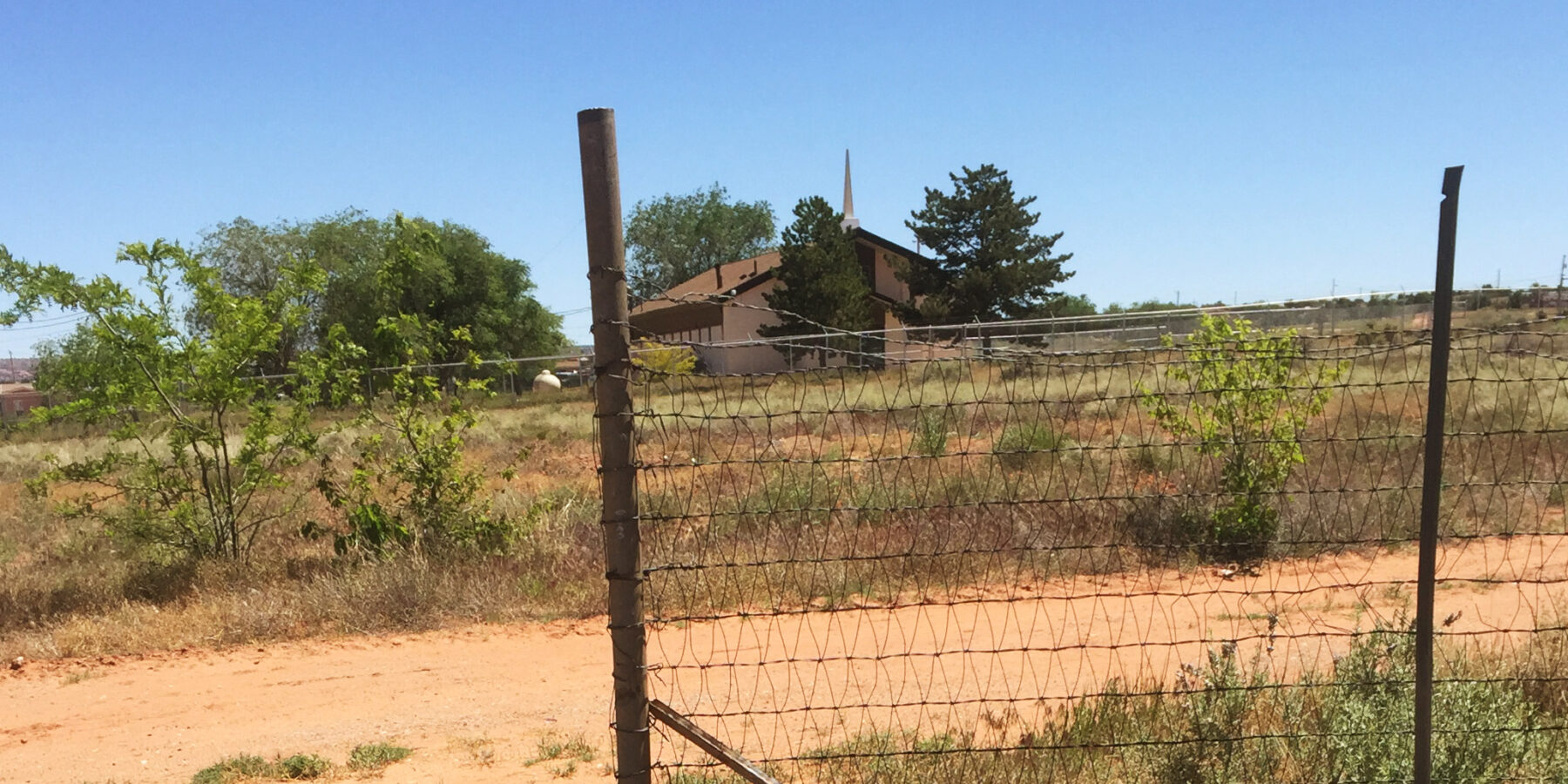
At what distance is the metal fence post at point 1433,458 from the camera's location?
3043mm

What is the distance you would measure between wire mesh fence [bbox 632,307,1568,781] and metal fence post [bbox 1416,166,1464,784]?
220mm

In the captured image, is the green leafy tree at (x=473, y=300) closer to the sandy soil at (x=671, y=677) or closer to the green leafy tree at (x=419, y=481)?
the green leafy tree at (x=419, y=481)

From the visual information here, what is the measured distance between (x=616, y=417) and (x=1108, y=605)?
5560 mm

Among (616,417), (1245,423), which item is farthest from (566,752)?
(1245,423)

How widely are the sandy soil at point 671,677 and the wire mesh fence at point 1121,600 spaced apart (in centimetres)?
5

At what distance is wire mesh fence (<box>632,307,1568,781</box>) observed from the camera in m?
3.84

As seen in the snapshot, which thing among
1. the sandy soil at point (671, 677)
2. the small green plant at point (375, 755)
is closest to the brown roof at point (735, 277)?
the sandy soil at point (671, 677)

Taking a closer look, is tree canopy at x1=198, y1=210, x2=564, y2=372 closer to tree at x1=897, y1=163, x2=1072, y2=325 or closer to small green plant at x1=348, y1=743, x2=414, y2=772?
tree at x1=897, y1=163, x2=1072, y2=325

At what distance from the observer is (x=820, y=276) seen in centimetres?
3441

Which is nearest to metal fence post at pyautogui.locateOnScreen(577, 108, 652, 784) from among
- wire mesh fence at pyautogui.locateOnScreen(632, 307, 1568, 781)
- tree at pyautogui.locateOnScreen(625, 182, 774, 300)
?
wire mesh fence at pyautogui.locateOnScreen(632, 307, 1568, 781)

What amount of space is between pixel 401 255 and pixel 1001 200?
3247cm

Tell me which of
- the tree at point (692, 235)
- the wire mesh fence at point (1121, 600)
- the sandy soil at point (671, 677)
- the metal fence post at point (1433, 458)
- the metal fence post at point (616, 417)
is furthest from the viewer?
the tree at point (692, 235)

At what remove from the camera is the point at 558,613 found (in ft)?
26.1

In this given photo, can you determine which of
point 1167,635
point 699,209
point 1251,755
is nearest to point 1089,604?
point 1167,635
